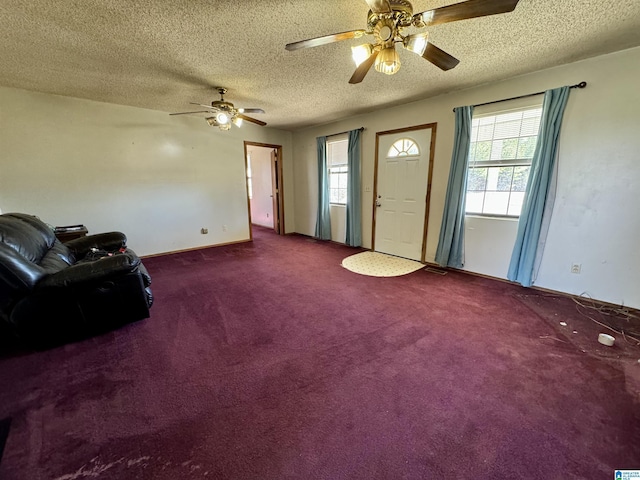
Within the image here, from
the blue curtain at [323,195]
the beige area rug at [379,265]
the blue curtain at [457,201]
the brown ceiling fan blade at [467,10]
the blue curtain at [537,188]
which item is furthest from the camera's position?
the blue curtain at [323,195]

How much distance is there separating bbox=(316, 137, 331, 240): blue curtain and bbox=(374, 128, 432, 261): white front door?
4.01 feet

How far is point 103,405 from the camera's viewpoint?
1.51 metres

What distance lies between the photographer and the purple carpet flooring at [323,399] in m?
1.20

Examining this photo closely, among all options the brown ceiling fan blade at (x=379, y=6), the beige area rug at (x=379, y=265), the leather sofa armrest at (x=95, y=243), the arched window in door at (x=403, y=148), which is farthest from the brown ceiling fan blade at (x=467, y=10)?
the leather sofa armrest at (x=95, y=243)

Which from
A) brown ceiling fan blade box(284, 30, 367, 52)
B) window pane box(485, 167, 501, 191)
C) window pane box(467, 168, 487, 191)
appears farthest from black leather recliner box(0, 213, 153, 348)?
window pane box(485, 167, 501, 191)

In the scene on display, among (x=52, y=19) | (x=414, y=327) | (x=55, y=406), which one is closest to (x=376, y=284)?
(x=414, y=327)

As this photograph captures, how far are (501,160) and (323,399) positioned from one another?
338 cm

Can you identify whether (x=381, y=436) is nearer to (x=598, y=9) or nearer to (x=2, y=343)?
(x=2, y=343)

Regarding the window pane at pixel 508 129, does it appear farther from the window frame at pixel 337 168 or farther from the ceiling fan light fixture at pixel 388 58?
the window frame at pixel 337 168

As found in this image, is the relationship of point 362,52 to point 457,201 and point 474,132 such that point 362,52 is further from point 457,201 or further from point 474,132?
point 457,201

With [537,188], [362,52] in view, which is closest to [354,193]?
[537,188]

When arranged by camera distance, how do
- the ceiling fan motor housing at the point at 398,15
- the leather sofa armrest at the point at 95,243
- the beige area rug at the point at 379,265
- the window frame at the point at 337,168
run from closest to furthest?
the ceiling fan motor housing at the point at 398,15
the leather sofa armrest at the point at 95,243
the beige area rug at the point at 379,265
the window frame at the point at 337,168

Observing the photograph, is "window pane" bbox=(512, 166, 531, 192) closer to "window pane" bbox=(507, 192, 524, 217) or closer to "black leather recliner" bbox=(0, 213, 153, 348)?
"window pane" bbox=(507, 192, 524, 217)

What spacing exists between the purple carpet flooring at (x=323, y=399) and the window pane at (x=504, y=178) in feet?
4.79
